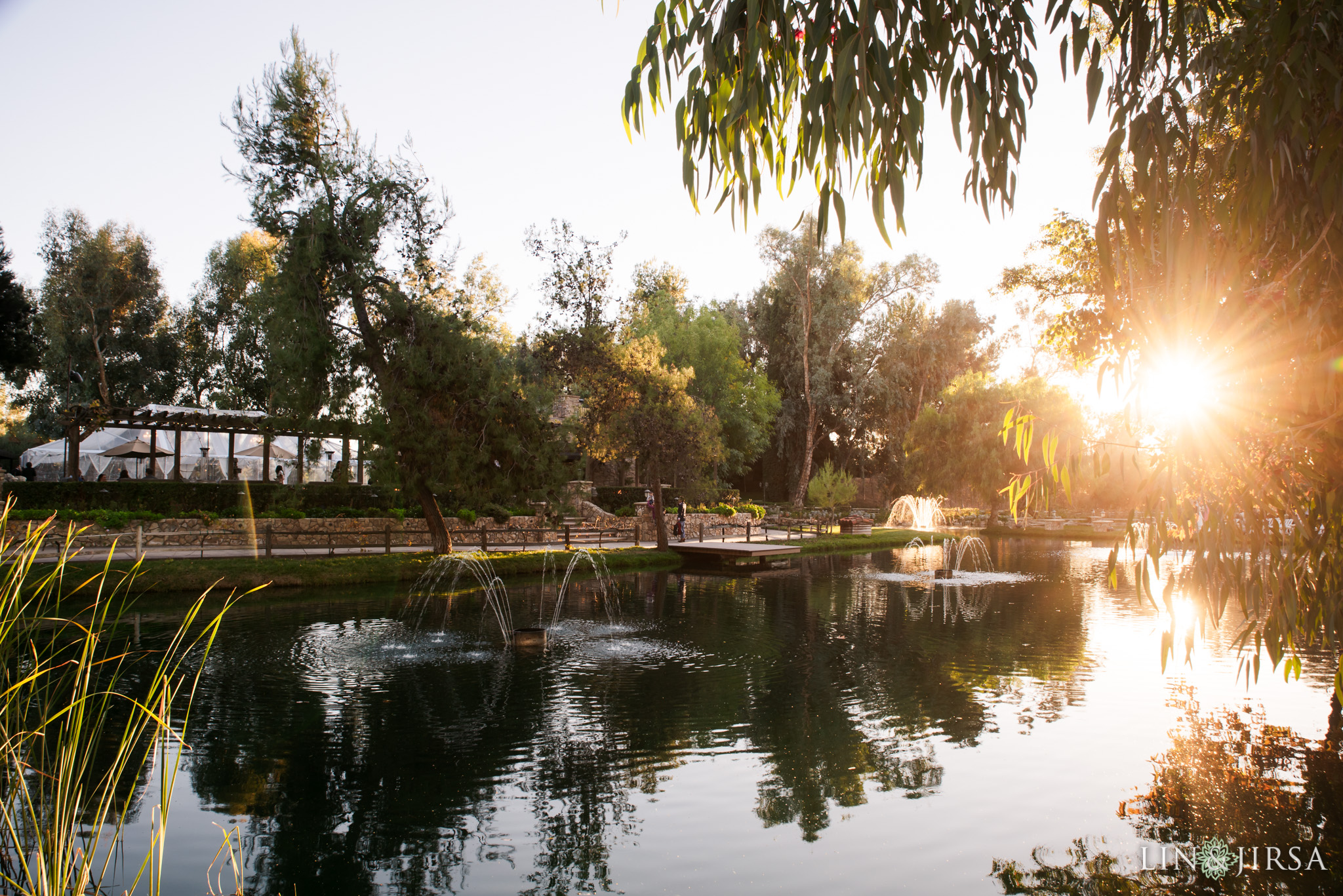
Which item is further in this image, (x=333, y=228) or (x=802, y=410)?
(x=802, y=410)

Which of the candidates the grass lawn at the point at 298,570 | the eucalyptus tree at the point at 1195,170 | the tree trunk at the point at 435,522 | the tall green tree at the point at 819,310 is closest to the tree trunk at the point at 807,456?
the tall green tree at the point at 819,310

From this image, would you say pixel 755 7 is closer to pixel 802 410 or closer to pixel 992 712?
pixel 992 712

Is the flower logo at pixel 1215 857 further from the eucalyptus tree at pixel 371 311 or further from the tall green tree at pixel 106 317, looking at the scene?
the tall green tree at pixel 106 317

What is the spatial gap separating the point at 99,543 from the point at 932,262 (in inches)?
1707

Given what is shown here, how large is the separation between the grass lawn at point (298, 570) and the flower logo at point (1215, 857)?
1569 cm

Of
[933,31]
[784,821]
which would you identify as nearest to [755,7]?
[933,31]

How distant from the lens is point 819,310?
165ft

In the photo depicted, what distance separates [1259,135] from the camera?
3.77m

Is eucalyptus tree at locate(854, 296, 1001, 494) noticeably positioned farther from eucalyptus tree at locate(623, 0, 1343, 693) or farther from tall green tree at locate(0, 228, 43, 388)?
eucalyptus tree at locate(623, 0, 1343, 693)

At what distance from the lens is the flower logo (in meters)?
6.16

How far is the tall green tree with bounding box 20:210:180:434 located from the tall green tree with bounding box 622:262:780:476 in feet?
82.4

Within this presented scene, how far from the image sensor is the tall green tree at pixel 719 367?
48.3 metres

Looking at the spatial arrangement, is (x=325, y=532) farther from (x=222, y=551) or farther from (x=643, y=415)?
(x=643, y=415)

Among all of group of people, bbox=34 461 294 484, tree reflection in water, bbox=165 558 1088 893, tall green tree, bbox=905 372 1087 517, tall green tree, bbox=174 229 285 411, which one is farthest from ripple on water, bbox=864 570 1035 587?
tall green tree, bbox=174 229 285 411
